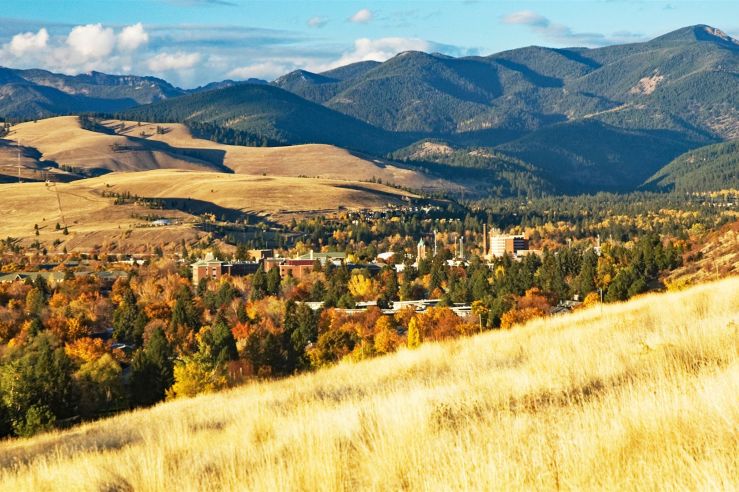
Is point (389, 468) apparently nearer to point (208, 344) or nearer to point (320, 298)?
point (208, 344)

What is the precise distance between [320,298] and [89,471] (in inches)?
4704

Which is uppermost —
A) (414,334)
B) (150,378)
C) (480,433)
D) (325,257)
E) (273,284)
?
(480,433)

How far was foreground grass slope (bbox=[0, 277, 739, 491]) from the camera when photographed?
30.6 ft

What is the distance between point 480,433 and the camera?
457 inches

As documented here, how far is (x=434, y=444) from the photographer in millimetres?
11234

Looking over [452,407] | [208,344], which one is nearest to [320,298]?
[208,344]

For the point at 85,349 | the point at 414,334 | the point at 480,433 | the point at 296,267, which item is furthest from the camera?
the point at 296,267

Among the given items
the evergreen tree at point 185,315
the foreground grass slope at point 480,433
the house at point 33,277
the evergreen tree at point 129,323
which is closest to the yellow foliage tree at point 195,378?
the evergreen tree at point 185,315

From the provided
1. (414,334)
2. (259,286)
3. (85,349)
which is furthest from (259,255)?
(414,334)

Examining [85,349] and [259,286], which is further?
[259,286]

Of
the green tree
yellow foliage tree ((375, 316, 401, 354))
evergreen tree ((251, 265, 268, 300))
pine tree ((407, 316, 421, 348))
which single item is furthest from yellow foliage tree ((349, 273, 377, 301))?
the green tree

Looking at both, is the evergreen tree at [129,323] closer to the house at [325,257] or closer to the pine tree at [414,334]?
the pine tree at [414,334]

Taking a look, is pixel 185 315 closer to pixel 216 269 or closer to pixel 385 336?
pixel 385 336

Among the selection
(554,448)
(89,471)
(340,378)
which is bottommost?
(340,378)
